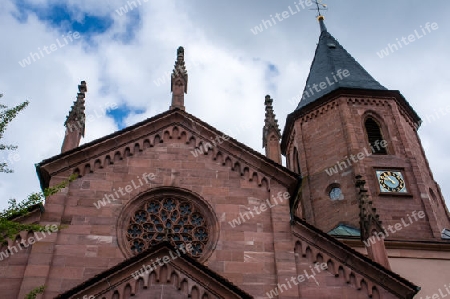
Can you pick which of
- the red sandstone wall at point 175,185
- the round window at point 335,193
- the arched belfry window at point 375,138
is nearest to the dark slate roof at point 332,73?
the arched belfry window at point 375,138

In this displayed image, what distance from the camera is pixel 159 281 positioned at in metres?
11.1

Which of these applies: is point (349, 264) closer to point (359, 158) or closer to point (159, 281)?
point (159, 281)

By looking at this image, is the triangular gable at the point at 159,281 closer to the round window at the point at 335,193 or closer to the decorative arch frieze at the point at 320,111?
the round window at the point at 335,193

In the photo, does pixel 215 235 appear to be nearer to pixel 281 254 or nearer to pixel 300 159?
pixel 281 254

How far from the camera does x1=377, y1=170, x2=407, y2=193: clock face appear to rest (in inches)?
827

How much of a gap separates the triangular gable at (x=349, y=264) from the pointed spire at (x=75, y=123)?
7.16m

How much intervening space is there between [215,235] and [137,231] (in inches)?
81.5

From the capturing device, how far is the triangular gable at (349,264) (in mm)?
12883

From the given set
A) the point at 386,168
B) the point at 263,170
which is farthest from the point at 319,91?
the point at 263,170

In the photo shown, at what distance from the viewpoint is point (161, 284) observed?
1103 cm

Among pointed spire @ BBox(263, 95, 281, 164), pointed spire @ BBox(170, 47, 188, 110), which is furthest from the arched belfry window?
pointed spire @ BBox(170, 47, 188, 110)

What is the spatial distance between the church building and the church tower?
841mm

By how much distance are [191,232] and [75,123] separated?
5446 mm

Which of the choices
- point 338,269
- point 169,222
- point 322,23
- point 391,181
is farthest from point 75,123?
point 322,23
